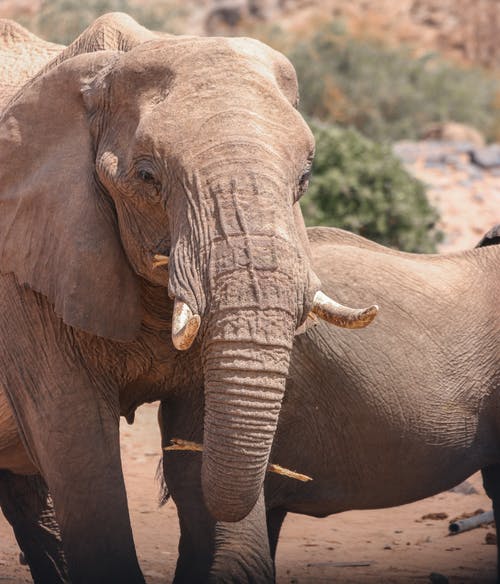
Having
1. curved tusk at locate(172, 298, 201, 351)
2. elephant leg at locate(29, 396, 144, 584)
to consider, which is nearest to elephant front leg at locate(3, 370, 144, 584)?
elephant leg at locate(29, 396, 144, 584)

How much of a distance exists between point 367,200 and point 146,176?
288 inches

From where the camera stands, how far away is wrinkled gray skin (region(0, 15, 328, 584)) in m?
3.56

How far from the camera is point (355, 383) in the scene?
16.4ft

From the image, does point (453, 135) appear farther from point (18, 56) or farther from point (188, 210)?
point (188, 210)

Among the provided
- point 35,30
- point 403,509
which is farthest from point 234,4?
point 403,509

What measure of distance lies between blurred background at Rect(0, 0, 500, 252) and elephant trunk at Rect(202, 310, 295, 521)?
7.16 metres

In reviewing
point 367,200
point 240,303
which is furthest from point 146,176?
point 367,200

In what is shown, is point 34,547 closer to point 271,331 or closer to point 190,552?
point 190,552

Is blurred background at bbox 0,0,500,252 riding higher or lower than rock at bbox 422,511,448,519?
lower

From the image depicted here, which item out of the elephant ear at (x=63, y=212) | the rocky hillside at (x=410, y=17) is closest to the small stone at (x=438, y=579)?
the elephant ear at (x=63, y=212)

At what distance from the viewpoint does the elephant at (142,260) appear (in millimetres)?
3561

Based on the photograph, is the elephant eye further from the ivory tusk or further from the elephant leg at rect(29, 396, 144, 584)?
the elephant leg at rect(29, 396, 144, 584)

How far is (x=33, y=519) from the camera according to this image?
565 centimetres

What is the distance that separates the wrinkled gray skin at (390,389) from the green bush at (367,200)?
561 centimetres
